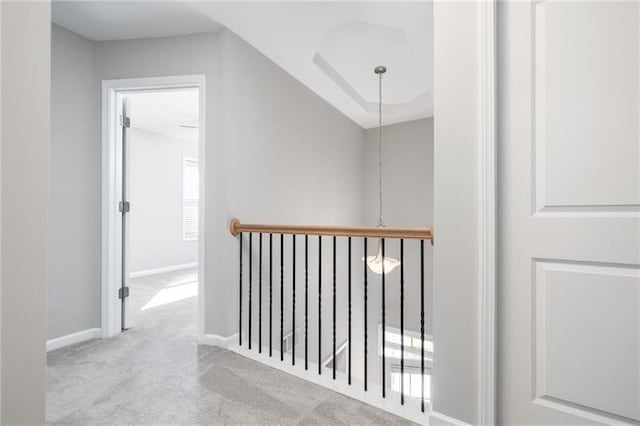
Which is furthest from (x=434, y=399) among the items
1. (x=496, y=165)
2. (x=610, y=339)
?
(x=496, y=165)

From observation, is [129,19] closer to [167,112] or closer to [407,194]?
[167,112]

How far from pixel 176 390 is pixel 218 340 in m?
0.60

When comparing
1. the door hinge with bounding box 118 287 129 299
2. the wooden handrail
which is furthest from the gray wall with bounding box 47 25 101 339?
the wooden handrail

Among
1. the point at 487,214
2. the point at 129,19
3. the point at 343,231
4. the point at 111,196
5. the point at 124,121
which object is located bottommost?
the point at 343,231

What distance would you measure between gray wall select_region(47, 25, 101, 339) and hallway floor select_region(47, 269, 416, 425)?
0.28m

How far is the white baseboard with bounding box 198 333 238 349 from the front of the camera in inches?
95.6

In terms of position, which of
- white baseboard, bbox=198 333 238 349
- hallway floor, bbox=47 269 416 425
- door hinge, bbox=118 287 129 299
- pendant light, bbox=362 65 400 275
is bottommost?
hallway floor, bbox=47 269 416 425

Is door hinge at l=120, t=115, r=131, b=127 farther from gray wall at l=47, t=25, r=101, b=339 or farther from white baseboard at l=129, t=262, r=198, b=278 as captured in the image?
white baseboard at l=129, t=262, r=198, b=278

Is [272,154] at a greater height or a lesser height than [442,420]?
greater

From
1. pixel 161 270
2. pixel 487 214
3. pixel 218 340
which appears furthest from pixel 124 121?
pixel 161 270

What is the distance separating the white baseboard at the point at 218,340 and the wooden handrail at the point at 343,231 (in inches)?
30.0

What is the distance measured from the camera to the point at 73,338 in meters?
2.48

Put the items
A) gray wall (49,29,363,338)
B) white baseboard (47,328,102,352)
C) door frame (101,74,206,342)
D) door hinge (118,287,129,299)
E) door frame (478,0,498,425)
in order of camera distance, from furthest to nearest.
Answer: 1. door hinge (118,287,129,299)
2. door frame (101,74,206,342)
3. gray wall (49,29,363,338)
4. white baseboard (47,328,102,352)
5. door frame (478,0,498,425)

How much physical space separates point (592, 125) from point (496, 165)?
0.33 metres
